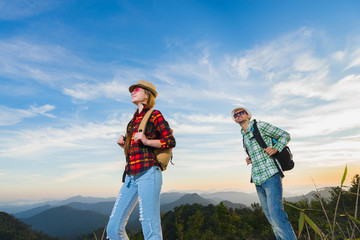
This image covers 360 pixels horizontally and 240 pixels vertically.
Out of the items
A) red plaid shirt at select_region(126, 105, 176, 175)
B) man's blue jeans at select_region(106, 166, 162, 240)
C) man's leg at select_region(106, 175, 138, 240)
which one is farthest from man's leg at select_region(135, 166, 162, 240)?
man's leg at select_region(106, 175, 138, 240)

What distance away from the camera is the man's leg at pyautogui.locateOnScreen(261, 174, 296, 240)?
3616 mm

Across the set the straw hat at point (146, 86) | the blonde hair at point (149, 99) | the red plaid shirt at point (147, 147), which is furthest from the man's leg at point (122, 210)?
the straw hat at point (146, 86)

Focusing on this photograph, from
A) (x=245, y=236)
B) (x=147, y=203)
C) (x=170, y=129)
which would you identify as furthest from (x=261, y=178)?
(x=245, y=236)

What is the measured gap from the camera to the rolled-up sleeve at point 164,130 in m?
2.84

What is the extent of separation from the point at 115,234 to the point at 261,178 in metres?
2.50

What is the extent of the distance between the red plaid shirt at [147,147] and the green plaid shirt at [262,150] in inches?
76.2

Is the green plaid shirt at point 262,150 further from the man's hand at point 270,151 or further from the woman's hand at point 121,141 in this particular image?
the woman's hand at point 121,141

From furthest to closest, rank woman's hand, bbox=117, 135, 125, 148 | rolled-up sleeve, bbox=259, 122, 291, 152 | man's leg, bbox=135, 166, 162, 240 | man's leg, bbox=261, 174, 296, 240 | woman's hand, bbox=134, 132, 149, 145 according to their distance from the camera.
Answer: rolled-up sleeve, bbox=259, 122, 291, 152
man's leg, bbox=261, 174, 296, 240
woman's hand, bbox=117, 135, 125, 148
woman's hand, bbox=134, 132, 149, 145
man's leg, bbox=135, 166, 162, 240

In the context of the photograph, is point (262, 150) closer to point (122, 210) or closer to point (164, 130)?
point (164, 130)

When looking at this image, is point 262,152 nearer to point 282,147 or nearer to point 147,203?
point 282,147

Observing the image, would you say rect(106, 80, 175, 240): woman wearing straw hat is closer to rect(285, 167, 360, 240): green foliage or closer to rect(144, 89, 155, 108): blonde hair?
rect(144, 89, 155, 108): blonde hair

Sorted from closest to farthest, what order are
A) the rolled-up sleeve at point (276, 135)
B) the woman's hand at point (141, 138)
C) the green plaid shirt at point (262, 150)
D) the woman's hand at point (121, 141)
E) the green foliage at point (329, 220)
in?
1. the green foliage at point (329, 220)
2. the woman's hand at point (141, 138)
3. the woman's hand at point (121, 141)
4. the green plaid shirt at point (262, 150)
5. the rolled-up sleeve at point (276, 135)

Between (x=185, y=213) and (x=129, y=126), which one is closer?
(x=129, y=126)

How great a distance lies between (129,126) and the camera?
326cm
